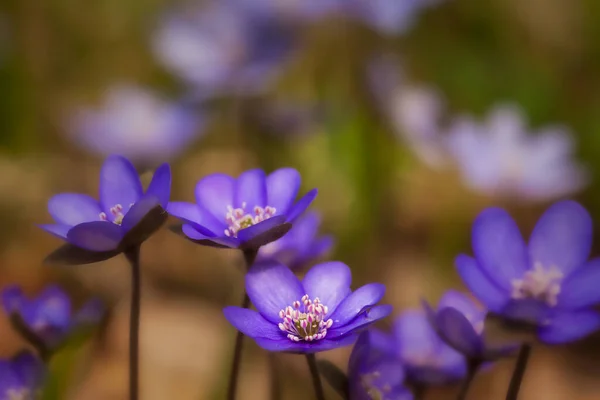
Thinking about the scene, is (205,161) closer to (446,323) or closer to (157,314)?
(157,314)

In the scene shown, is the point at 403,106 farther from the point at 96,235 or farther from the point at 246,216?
the point at 96,235

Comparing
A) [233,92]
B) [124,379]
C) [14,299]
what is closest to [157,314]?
[124,379]

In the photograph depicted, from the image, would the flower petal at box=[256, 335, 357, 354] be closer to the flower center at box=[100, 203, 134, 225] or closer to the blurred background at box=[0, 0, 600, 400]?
the flower center at box=[100, 203, 134, 225]

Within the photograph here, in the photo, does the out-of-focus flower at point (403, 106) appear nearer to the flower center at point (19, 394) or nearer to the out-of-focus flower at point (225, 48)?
the out-of-focus flower at point (225, 48)

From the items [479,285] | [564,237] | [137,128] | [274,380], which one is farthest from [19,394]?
[137,128]

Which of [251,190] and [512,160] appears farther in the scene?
[512,160]

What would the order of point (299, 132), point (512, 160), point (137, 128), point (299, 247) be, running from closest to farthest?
point (299, 247)
point (512, 160)
point (299, 132)
point (137, 128)
